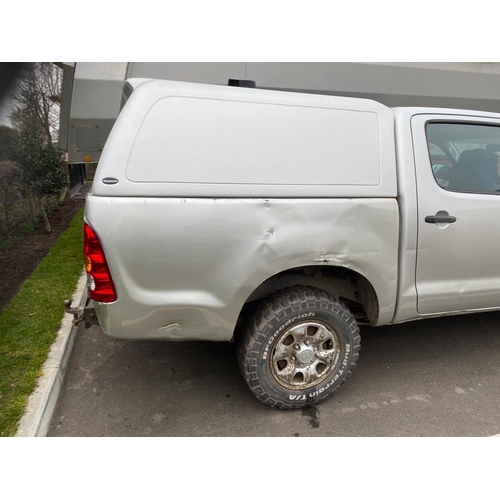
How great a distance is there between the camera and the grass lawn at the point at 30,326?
2498mm

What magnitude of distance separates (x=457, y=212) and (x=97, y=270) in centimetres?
246

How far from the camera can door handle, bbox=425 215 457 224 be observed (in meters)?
2.49

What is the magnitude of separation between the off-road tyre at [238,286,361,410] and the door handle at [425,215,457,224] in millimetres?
859

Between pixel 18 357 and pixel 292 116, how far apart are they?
283 centimetres

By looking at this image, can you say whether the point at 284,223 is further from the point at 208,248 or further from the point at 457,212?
the point at 457,212

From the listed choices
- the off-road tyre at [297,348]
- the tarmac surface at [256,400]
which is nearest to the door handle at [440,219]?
the off-road tyre at [297,348]

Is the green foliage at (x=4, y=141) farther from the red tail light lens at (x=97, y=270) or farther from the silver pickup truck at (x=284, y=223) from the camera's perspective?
the red tail light lens at (x=97, y=270)

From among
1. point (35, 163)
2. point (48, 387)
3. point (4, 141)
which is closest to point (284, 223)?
point (48, 387)

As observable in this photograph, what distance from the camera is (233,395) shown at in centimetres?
276

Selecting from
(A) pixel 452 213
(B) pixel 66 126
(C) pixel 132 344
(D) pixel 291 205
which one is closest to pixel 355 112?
(D) pixel 291 205

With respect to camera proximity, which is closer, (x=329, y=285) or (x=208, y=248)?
(x=208, y=248)

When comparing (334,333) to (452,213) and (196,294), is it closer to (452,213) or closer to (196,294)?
(196,294)

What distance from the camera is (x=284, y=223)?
222cm

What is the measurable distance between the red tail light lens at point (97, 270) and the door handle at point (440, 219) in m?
2.14
